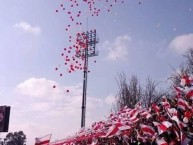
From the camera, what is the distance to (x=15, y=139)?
322ft

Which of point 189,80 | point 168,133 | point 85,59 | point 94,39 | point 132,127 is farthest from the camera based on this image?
point 94,39

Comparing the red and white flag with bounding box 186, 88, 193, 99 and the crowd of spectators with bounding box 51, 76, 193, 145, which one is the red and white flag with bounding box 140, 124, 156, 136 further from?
the red and white flag with bounding box 186, 88, 193, 99

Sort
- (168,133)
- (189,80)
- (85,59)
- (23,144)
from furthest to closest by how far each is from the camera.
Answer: (23,144) < (85,59) < (189,80) < (168,133)

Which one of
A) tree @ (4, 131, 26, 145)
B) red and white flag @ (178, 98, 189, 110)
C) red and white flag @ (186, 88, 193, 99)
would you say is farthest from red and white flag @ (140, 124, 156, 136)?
tree @ (4, 131, 26, 145)

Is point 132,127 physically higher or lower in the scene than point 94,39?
lower

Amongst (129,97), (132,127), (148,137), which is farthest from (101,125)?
(129,97)

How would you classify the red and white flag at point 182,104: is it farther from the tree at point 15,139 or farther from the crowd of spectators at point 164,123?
the tree at point 15,139

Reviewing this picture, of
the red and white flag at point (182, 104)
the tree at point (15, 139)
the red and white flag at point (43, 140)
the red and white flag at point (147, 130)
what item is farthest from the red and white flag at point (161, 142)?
the tree at point (15, 139)

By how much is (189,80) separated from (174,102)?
0.63 metres

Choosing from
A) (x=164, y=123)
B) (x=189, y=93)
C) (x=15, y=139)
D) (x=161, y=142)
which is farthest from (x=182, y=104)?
(x=15, y=139)

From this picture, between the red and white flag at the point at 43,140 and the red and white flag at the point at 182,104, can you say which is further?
the red and white flag at the point at 43,140

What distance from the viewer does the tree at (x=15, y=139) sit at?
318 feet

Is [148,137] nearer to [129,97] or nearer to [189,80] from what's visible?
[189,80]

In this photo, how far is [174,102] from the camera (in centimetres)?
816
